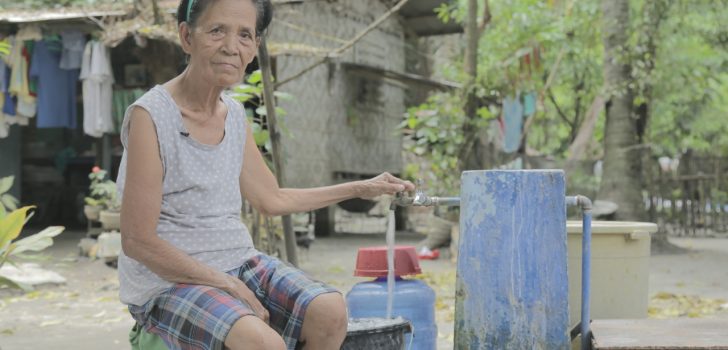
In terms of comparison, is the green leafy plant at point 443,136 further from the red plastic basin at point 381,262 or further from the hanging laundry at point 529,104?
the red plastic basin at point 381,262

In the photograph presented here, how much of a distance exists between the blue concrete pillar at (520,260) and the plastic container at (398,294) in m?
0.45

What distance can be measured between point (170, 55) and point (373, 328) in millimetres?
10021

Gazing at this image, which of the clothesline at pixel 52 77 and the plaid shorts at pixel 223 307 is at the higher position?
the clothesline at pixel 52 77

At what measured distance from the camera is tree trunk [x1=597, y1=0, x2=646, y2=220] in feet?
35.1

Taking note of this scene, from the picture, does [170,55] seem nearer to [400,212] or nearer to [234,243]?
[400,212]

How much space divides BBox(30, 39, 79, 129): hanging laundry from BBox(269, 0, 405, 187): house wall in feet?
10.6

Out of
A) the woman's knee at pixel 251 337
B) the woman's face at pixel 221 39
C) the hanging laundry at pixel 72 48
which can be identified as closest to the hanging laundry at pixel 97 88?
the hanging laundry at pixel 72 48

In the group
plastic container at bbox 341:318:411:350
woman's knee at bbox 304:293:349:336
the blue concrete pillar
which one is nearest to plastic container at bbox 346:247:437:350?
the blue concrete pillar

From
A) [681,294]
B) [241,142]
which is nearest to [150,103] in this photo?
[241,142]

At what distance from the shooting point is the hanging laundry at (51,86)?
11.4 m

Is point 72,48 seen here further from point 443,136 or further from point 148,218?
point 148,218

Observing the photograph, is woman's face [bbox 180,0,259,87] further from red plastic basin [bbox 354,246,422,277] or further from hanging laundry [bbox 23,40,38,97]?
hanging laundry [bbox 23,40,38,97]

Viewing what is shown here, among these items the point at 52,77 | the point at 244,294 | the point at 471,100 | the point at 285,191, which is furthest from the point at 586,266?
the point at 52,77

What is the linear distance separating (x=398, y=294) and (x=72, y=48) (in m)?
9.34
